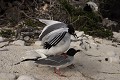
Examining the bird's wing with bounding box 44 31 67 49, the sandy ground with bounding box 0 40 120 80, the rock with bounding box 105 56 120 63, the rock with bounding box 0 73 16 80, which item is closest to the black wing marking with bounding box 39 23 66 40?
the bird's wing with bounding box 44 31 67 49

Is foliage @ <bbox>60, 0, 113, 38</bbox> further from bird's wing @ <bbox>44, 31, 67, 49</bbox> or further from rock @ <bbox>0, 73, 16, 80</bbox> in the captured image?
rock @ <bbox>0, 73, 16, 80</bbox>

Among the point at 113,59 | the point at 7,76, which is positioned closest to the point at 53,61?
the point at 7,76

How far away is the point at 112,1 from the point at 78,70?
389 centimetres

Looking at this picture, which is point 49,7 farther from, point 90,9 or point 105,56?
point 105,56

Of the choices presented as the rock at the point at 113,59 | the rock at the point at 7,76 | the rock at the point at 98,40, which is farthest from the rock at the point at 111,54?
the rock at the point at 7,76

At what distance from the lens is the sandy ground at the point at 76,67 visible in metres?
3.79

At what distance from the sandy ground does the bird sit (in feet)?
0.77

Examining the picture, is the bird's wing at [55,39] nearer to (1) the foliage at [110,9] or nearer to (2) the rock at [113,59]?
(2) the rock at [113,59]

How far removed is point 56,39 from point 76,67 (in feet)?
1.96

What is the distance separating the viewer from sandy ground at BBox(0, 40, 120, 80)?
3.79m

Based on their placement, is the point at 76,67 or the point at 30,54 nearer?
the point at 76,67

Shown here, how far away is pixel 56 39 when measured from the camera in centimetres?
369

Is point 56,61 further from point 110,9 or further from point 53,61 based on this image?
point 110,9

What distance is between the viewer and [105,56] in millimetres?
4684
